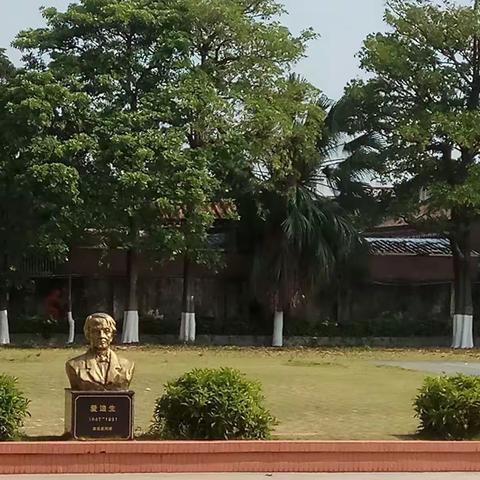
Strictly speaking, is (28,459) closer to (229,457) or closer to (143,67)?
(229,457)

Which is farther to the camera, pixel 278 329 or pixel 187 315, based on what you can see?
pixel 278 329

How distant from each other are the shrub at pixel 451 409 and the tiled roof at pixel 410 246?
2049cm

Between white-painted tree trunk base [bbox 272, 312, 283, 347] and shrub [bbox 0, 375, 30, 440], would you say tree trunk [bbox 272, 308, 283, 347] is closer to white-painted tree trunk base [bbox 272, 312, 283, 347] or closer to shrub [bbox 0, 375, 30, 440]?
white-painted tree trunk base [bbox 272, 312, 283, 347]

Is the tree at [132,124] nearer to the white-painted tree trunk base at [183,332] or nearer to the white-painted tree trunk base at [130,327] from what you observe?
the white-painted tree trunk base at [130,327]

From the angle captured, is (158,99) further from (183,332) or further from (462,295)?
(462,295)

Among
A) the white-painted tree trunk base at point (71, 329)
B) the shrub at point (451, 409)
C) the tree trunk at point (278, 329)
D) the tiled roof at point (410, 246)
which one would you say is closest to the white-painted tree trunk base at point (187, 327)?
the tree trunk at point (278, 329)

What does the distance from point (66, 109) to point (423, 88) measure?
949cm

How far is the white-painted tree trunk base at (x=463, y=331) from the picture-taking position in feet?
92.0

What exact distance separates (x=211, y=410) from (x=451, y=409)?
2266 millimetres

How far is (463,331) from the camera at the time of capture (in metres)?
28.1

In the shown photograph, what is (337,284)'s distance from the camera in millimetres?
29875

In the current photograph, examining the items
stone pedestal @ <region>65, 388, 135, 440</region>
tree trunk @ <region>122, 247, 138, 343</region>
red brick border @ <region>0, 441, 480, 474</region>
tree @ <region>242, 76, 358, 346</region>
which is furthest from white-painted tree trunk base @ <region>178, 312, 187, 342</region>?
red brick border @ <region>0, 441, 480, 474</region>

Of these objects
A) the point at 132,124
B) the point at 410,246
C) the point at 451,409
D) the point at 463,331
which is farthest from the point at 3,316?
the point at 451,409

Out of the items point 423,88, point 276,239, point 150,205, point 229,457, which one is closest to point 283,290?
point 276,239
